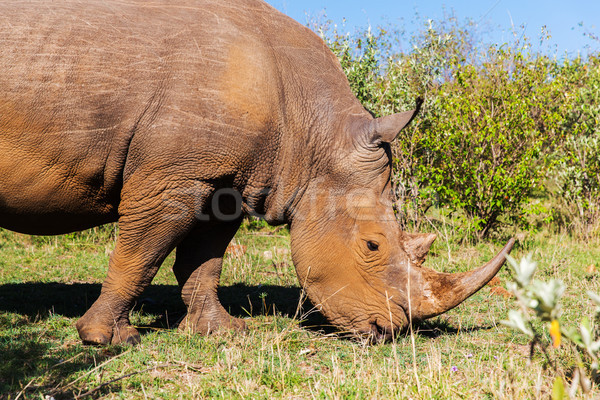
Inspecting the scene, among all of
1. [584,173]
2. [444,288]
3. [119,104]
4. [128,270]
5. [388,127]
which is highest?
[584,173]

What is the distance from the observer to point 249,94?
4.70m

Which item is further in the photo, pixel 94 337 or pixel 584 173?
pixel 584 173

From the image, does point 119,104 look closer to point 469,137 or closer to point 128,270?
point 128,270

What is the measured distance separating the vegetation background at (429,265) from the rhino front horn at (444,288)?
0.33 metres

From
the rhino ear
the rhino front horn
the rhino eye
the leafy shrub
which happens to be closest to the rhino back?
the rhino ear

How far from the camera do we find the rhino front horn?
15.4ft

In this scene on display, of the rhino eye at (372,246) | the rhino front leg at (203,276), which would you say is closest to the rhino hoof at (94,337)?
the rhino front leg at (203,276)

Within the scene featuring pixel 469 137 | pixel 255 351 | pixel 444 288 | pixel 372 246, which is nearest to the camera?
pixel 255 351

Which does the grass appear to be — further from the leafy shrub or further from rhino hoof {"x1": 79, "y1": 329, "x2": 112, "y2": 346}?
the leafy shrub

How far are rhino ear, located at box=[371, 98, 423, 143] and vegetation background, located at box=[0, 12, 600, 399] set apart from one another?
63.5 inches

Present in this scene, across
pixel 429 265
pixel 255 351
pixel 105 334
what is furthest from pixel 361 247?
pixel 429 265

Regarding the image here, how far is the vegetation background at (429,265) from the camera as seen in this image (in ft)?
13.3

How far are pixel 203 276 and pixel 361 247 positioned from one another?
154 cm

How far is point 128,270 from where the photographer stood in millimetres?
4855
